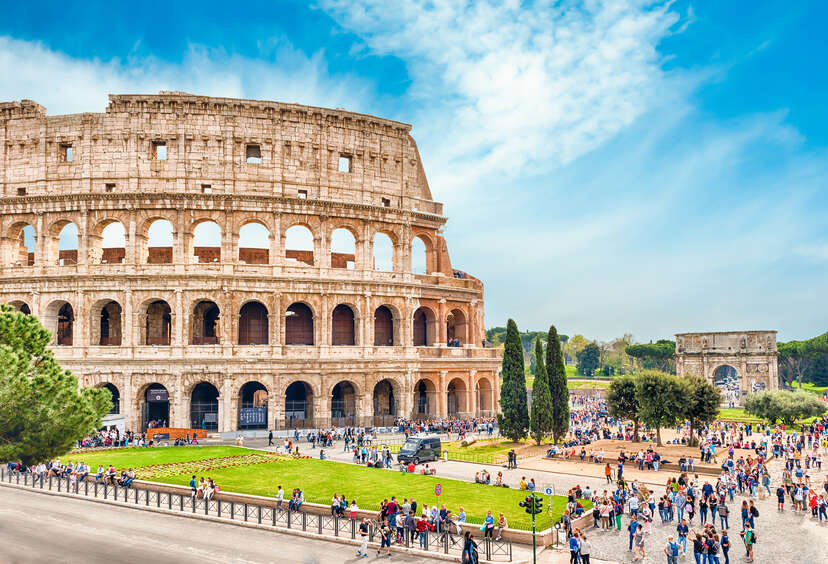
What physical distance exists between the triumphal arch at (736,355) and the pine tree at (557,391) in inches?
1424

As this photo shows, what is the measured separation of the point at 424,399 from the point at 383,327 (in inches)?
283

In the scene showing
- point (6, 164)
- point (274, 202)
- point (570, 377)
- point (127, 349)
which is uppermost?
point (6, 164)

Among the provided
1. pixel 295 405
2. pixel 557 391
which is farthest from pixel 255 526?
pixel 557 391

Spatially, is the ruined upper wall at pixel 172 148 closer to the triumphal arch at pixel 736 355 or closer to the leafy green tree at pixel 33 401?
the leafy green tree at pixel 33 401

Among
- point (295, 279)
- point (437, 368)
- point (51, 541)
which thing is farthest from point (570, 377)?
point (51, 541)

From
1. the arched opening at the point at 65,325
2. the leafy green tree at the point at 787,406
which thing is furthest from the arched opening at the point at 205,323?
the leafy green tree at the point at 787,406

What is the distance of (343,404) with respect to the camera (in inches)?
1892

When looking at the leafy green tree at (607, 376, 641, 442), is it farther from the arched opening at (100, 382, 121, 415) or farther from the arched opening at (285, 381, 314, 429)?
the arched opening at (100, 382, 121, 415)

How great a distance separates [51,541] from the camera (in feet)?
63.1

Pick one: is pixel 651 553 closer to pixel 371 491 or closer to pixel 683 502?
pixel 683 502

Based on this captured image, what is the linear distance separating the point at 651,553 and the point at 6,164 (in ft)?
165

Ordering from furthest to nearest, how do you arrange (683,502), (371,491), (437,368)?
1. (437,368)
2. (371,491)
3. (683,502)

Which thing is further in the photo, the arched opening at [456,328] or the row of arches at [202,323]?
the arched opening at [456,328]

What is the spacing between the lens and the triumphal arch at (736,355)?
232 feet
